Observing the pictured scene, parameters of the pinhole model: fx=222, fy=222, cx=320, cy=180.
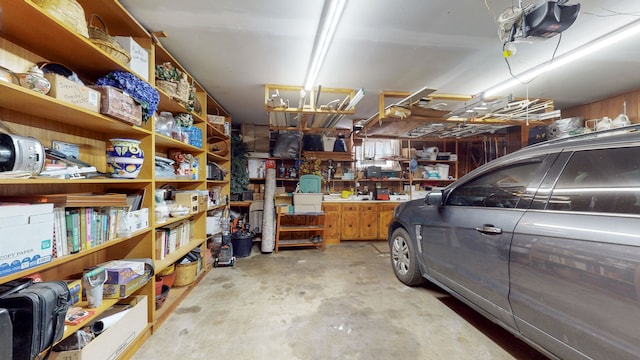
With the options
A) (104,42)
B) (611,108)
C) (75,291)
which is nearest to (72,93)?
(104,42)

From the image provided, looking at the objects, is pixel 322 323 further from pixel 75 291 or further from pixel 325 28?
pixel 325 28

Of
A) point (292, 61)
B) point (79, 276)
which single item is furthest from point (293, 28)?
point (79, 276)

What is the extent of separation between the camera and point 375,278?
2.98 meters

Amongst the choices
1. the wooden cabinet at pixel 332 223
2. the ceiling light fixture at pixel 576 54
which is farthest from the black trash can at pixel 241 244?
the ceiling light fixture at pixel 576 54

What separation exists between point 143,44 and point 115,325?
2207mm

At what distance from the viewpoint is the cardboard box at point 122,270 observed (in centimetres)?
161

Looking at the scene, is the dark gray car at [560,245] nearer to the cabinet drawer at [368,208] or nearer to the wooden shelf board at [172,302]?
the wooden shelf board at [172,302]

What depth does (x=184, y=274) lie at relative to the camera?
2.59 m

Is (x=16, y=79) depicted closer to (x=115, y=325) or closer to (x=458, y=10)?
(x=115, y=325)

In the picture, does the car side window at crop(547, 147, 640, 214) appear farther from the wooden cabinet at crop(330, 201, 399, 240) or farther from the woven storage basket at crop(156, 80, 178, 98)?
the wooden cabinet at crop(330, 201, 399, 240)

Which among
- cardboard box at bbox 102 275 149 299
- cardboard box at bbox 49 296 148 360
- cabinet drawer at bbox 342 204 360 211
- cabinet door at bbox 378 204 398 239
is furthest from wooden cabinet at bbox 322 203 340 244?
cardboard box at bbox 102 275 149 299

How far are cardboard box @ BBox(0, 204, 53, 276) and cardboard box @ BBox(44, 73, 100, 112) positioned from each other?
1.96ft

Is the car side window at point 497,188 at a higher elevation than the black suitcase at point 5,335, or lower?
higher

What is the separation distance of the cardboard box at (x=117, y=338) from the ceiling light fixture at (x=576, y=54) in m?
4.36
